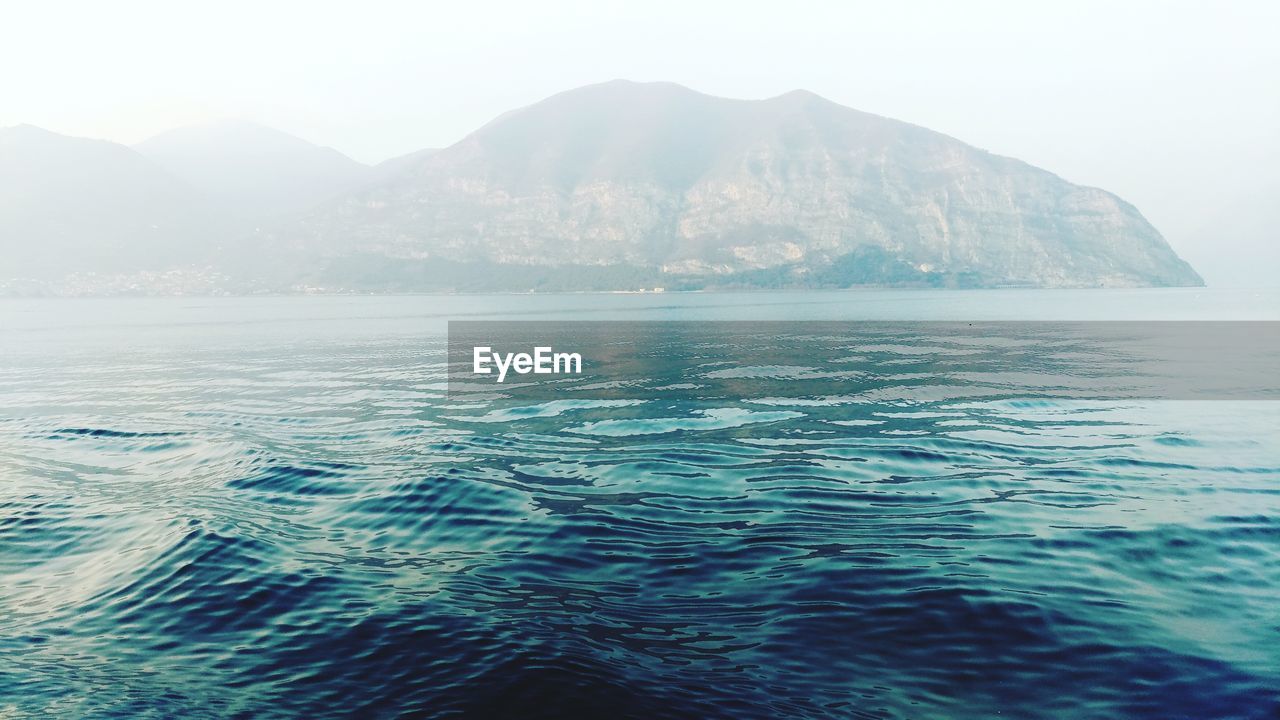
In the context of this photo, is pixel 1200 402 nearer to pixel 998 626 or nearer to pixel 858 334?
pixel 998 626

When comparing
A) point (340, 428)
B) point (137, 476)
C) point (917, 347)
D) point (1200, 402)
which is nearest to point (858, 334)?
point (917, 347)

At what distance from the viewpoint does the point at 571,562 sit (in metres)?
14.8

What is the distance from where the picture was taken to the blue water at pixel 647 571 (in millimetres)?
9812

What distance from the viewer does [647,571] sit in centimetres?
1417

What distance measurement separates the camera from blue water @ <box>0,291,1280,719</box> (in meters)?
9.81

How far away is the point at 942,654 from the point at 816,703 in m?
2.74

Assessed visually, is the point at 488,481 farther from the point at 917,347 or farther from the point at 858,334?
the point at 858,334

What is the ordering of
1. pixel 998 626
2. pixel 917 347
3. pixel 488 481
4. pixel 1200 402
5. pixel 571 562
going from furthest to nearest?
pixel 917 347
pixel 1200 402
pixel 488 481
pixel 571 562
pixel 998 626

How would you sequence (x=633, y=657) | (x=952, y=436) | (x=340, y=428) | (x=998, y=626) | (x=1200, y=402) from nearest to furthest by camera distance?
1. (x=633, y=657)
2. (x=998, y=626)
3. (x=952, y=436)
4. (x=340, y=428)
5. (x=1200, y=402)

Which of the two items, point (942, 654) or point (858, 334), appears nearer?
point (942, 654)

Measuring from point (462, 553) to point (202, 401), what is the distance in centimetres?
3363

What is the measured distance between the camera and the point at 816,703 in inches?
369

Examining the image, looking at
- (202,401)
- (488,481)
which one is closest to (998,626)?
(488,481)

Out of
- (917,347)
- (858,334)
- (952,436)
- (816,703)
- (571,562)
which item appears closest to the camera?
(816,703)
